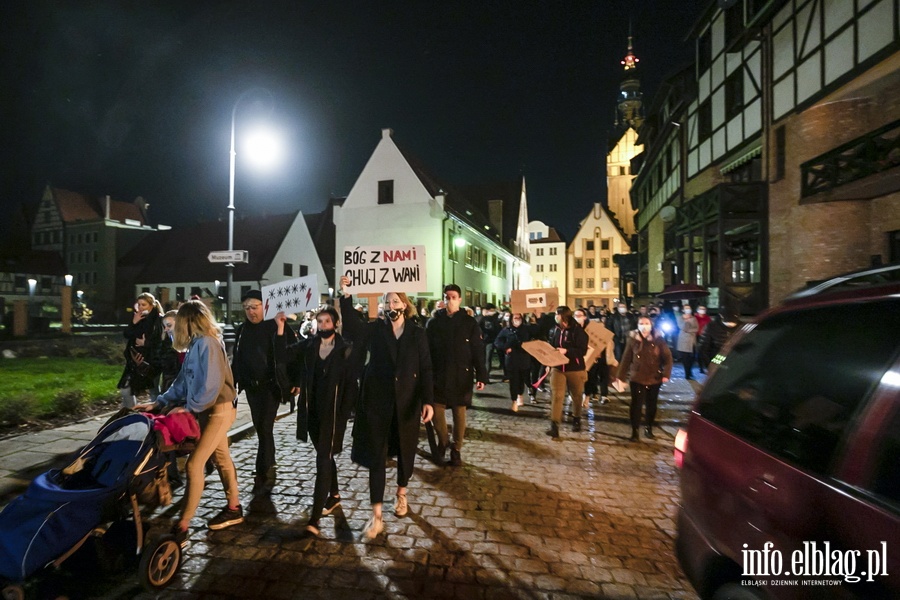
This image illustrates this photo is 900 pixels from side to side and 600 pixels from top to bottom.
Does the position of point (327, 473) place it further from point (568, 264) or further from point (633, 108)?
point (633, 108)

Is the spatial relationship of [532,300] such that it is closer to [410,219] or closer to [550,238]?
[410,219]

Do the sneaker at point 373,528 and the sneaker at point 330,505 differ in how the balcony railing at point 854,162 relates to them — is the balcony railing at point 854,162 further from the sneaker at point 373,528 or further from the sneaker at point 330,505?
the sneaker at point 330,505

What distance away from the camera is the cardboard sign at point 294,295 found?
24.8 ft

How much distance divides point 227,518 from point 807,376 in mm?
4390

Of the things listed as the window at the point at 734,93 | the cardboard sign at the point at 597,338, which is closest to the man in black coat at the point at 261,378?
the cardboard sign at the point at 597,338

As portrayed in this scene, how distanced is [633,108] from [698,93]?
54.4m

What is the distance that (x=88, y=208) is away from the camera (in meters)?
63.2

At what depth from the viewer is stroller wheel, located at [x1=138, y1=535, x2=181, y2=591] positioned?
3232 millimetres

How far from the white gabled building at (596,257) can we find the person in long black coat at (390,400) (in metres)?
58.3

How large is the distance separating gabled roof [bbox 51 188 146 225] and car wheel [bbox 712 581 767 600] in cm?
7291

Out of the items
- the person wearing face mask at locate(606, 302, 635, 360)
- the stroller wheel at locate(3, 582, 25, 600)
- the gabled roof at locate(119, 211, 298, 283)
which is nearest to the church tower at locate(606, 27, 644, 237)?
the gabled roof at locate(119, 211, 298, 283)

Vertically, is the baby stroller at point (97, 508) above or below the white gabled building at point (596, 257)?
below

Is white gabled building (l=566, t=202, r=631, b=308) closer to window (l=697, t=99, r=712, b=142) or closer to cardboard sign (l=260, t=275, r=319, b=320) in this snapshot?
window (l=697, t=99, r=712, b=142)

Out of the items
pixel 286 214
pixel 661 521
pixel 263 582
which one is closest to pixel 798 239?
pixel 661 521
